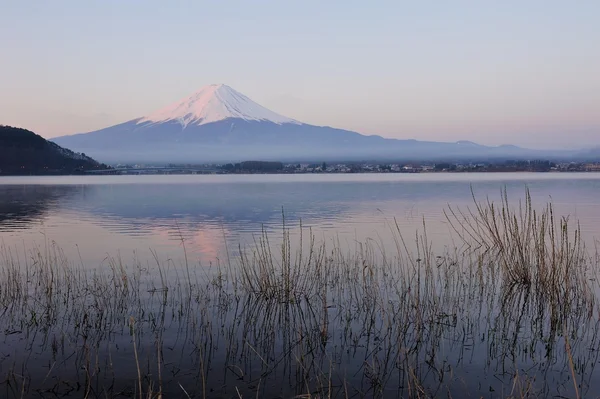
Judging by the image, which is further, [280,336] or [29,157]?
[29,157]

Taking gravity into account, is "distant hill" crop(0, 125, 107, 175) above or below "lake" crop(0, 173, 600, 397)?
above

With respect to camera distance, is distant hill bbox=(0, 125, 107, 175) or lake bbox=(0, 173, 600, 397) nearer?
lake bbox=(0, 173, 600, 397)

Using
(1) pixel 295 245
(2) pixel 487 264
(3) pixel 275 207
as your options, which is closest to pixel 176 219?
(3) pixel 275 207

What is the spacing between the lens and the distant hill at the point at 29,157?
13350 cm

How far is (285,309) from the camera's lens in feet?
31.8

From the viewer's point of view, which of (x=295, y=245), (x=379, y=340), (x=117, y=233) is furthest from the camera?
(x=117, y=233)

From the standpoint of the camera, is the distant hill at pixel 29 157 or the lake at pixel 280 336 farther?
the distant hill at pixel 29 157

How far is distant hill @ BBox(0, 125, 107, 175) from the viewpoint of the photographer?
133500 millimetres

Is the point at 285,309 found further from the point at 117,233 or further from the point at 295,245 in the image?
the point at 117,233

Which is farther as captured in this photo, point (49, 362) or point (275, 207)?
point (275, 207)

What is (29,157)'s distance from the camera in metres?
138

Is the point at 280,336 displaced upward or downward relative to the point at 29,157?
downward

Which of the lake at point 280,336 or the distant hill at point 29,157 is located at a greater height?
the distant hill at point 29,157

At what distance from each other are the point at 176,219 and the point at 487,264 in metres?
18.1
